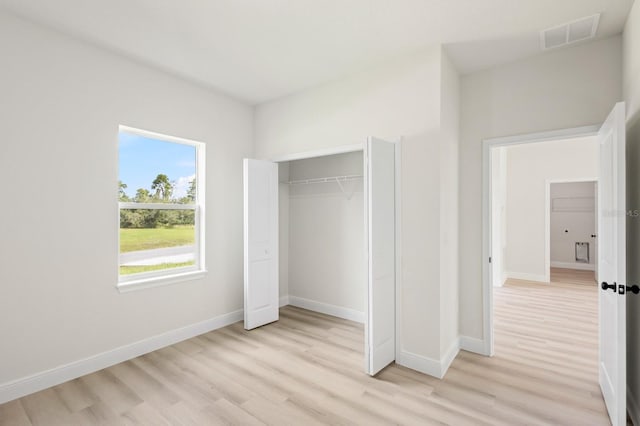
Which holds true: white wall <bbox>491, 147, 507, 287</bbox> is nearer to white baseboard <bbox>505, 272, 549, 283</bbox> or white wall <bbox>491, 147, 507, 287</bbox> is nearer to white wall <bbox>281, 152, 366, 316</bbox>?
white baseboard <bbox>505, 272, 549, 283</bbox>

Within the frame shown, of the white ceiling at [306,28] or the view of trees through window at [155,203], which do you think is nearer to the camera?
the white ceiling at [306,28]

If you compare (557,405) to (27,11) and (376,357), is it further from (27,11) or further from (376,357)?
(27,11)

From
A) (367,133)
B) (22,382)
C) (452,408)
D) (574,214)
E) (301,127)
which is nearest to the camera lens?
(452,408)

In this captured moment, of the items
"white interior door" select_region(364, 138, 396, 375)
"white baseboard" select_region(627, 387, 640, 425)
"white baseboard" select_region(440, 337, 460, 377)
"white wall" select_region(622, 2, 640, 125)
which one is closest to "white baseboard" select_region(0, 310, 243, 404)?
"white interior door" select_region(364, 138, 396, 375)

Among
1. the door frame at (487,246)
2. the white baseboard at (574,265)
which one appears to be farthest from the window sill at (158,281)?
the white baseboard at (574,265)

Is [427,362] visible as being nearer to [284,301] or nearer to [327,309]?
[327,309]

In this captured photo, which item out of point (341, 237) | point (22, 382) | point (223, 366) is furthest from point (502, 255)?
point (22, 382)

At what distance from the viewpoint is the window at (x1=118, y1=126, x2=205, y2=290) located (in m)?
3.21

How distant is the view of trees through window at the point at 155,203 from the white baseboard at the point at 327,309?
1.74m

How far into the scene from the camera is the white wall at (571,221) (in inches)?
312

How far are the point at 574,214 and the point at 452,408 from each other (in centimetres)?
835

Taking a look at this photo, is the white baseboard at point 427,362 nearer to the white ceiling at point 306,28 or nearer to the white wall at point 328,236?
the white wall at point 328,236

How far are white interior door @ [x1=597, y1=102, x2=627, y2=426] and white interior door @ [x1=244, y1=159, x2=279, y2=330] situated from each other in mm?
3282

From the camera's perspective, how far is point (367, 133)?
10.8 ft
